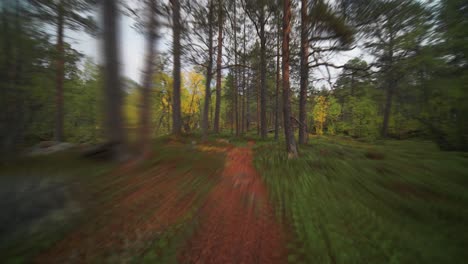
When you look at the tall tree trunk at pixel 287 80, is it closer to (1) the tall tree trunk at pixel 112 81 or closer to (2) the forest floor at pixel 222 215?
(2) the forest floor at pixel 222 215

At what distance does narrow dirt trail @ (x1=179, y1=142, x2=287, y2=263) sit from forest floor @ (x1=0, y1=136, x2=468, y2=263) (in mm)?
14

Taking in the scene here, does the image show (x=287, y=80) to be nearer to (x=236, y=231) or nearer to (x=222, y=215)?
(x=222, y=215)

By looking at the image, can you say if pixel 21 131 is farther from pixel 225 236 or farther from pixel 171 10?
pixel 225 236

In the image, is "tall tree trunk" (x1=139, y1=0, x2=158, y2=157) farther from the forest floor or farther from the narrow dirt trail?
the narrow dirt trail

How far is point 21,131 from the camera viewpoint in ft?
13.1

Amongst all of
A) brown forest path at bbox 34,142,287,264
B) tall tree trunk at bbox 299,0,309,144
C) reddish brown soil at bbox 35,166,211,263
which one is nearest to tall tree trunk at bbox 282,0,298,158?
tall tree trunk at bbox 299,0,309,144

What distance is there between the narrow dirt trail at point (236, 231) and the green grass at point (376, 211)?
246mm

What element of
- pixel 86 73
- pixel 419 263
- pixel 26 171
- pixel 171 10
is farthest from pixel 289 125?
pixel 86 73

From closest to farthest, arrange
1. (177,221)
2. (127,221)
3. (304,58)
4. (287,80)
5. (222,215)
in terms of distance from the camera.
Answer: (127,221), (177,221), (222,215), (287,80), (304,58)

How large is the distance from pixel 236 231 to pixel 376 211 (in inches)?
98.1

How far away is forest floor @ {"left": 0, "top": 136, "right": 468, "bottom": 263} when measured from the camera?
6.02ft

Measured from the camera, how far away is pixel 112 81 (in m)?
3.94

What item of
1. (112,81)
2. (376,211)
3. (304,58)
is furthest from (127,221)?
(304,58)

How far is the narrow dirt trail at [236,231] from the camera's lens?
190 cm
